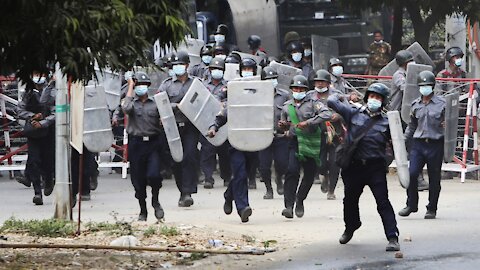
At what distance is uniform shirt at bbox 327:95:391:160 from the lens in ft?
43.8

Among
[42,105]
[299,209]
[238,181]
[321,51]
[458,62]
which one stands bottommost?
A: [299,209]

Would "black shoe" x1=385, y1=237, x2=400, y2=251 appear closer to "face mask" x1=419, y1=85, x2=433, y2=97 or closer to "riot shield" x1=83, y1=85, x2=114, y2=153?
"face mask" x1=419, y1=85, x2=433, y2=97

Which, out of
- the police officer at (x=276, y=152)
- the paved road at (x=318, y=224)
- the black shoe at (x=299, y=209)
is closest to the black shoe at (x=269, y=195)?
the police officer at (x=276, y=152)

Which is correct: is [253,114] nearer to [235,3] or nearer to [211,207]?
[211,207]

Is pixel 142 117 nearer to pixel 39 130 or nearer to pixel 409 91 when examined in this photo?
pixel 39 130

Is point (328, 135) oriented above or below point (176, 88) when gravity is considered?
below

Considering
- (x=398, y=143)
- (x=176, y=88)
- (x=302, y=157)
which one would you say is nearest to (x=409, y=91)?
(x=176, y=88)

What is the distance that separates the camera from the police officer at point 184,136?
58.8ft

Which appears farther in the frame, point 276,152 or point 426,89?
point 276,152

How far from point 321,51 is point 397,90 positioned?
3.80m

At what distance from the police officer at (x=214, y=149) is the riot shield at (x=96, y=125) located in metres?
1.59

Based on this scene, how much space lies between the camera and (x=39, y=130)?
18.5 meters

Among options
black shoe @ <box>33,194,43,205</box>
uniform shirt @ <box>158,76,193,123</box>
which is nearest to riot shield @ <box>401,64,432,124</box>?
uniform shirt @ <box>158,76,193,123</box>

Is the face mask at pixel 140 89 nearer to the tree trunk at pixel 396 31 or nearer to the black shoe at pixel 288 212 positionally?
the black shoe at pixel 288 212
